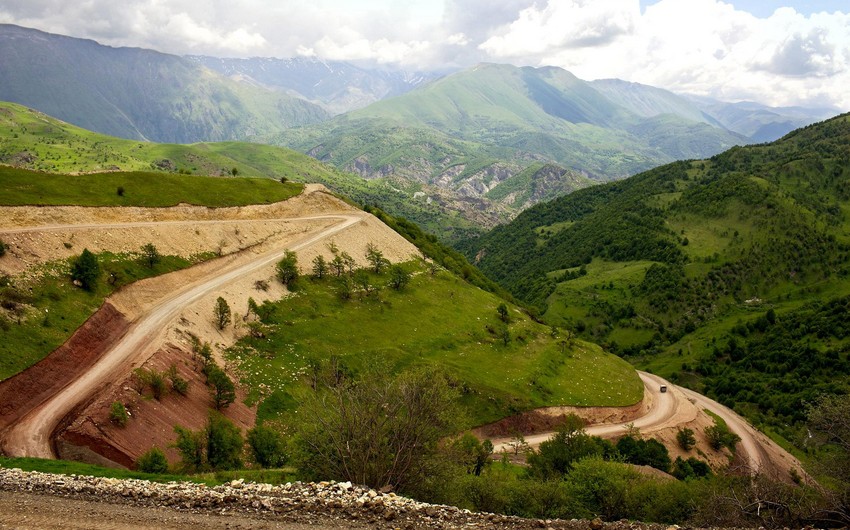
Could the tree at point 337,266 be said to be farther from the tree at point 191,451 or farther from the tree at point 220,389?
the tree at point 191,451

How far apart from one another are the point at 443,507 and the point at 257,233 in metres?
72.8

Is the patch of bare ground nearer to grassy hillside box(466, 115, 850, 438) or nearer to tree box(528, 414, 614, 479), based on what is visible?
tree box(528, 414, 614, 479)

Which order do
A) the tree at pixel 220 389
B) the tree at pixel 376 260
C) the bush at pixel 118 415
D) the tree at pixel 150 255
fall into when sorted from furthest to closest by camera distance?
the tree at pixel 376 260 → the tree at pixel 150 255 → the tree at pixel 220 389 → the bush at pixel 118 415

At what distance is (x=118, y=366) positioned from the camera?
43844 millimetres

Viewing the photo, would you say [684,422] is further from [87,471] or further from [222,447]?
[87,471]

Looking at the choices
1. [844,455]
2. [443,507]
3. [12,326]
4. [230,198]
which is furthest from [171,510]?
[230,198]

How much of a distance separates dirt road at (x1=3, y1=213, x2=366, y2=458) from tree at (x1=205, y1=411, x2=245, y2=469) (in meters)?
10.7

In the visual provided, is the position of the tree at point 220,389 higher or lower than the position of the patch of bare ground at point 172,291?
lower

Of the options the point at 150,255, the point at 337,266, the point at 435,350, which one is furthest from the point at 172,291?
the point at 435,350

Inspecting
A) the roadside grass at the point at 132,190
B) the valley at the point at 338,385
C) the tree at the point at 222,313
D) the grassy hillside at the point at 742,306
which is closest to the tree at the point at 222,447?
the valley at the point at 338,385

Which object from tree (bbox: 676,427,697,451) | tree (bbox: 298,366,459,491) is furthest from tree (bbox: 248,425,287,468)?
tree (bbox: 676,427,697,451)

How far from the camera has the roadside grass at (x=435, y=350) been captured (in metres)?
58.4

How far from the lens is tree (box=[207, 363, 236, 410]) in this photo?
154 ft

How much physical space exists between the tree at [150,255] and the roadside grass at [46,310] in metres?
4.24
